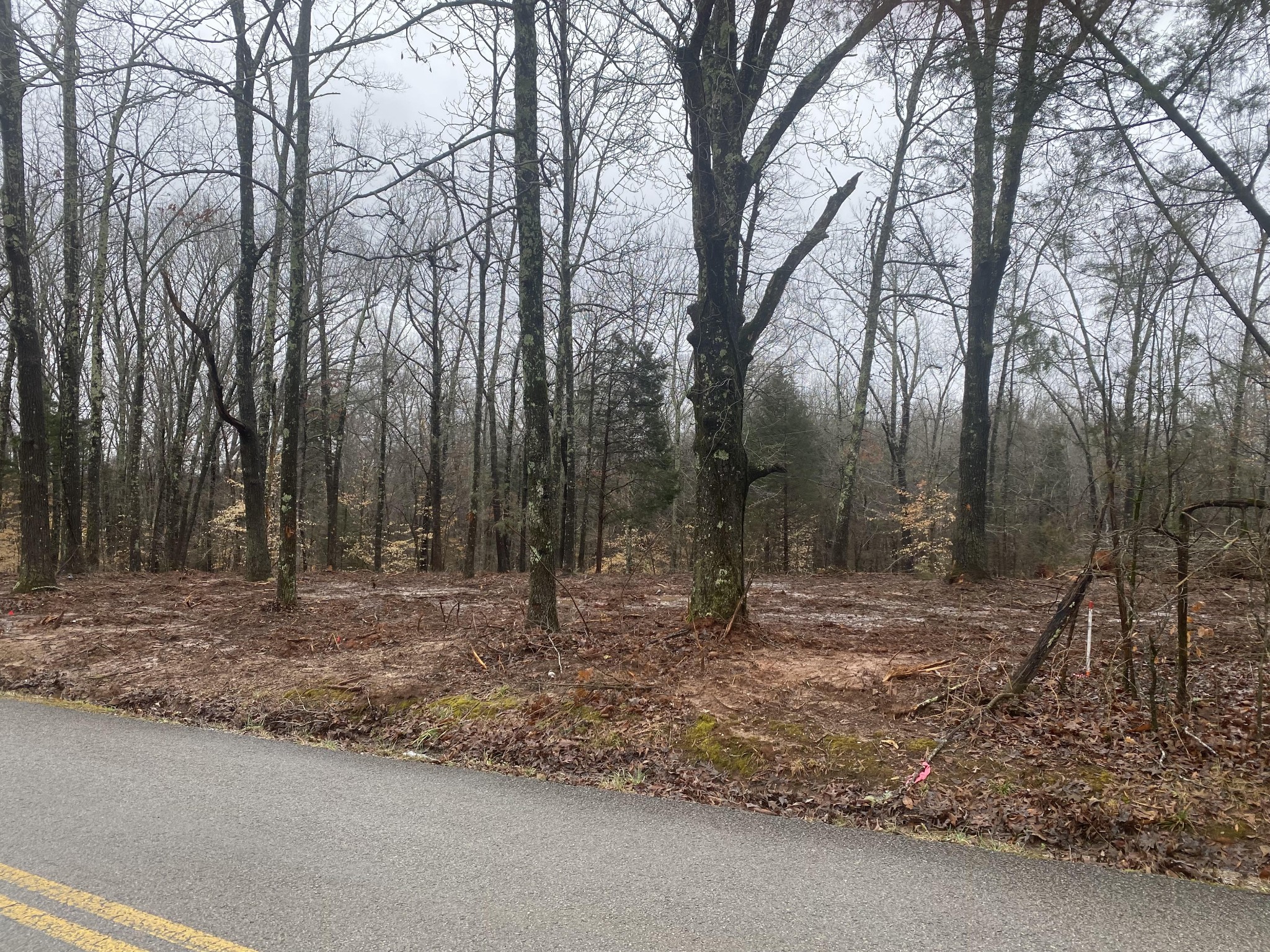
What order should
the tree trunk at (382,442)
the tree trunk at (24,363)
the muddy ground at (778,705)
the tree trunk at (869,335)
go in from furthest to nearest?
the tree trunk at (382,442) → the tree trunk at (869,335) → the tree trunk at (24,363) → the muddy ground at (778,705)

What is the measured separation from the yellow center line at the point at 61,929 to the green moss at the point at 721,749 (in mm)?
3243

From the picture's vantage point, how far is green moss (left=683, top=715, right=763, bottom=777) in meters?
4.79

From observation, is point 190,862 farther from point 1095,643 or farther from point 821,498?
point 821,498

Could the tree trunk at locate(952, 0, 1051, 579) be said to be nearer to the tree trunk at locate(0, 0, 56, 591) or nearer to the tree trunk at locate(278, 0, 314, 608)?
the tree trunk at locate(278, 0, 314, 608)

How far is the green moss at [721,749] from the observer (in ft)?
15.7

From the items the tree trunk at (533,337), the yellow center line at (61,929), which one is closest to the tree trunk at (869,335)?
the tree trunk at (533,337)

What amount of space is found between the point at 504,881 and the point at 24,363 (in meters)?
12.6

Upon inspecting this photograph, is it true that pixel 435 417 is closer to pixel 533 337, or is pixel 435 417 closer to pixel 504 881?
pixel 533 337

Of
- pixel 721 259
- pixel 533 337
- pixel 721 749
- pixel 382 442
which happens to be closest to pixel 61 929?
pixel 721 749

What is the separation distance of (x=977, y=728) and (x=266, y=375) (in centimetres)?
1376

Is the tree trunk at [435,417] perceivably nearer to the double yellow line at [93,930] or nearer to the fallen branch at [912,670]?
the fallen branch at [912,670]

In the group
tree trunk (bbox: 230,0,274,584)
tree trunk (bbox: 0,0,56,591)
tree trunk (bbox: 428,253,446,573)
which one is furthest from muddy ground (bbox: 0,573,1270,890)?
tree trunk (bbox: 428,253,446,573)

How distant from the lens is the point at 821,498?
30828 millimetres

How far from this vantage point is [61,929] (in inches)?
114
